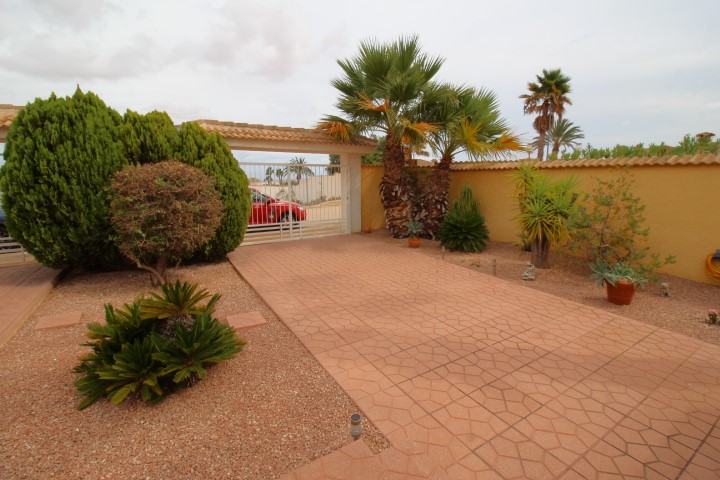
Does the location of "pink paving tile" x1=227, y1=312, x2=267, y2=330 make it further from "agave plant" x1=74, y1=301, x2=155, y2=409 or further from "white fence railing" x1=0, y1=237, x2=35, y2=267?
"white fence railing" x1=0, y1=237, x2=35, y2=267

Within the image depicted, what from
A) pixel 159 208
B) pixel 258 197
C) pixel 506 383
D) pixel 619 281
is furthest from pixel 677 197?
pixel 258 197

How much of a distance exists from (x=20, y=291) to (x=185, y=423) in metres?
5.38

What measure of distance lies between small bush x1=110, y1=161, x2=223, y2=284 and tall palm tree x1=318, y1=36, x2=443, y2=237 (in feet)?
16.9

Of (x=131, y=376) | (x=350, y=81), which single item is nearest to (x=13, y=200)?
(x=131, y=376)

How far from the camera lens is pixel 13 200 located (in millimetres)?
5512

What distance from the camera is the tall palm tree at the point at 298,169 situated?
33.4 ft

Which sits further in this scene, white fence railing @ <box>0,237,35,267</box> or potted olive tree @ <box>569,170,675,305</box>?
white fence railing @ <box>0,237,35,267</box>

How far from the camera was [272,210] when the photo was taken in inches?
408

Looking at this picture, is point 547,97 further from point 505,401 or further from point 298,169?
point 505,401

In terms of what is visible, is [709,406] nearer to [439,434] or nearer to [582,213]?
[439,434]

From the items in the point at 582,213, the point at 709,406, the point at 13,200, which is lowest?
the point at 709,406

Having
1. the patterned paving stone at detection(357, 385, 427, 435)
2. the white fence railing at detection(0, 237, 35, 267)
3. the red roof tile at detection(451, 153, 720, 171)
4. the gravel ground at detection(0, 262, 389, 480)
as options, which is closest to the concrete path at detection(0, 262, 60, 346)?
the white fence railing at detection(0, 237, 35, 267)

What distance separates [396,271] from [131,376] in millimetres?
5079

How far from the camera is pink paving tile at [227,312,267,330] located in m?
4.34
